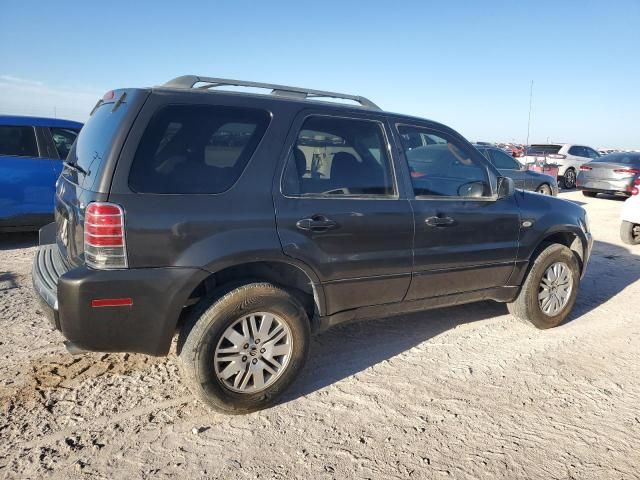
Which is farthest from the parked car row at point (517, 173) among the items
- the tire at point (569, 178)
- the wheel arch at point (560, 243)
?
the wheel arch at point (560, 243)

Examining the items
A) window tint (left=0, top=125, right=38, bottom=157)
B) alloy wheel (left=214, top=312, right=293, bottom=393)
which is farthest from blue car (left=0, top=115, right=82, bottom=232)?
alloy wheel (left=214, top=312, right=293, bottom=393)

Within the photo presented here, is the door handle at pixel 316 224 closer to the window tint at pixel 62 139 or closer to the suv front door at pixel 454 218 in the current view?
the suv front door at pixel 454 218

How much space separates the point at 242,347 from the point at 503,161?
10.6 metres

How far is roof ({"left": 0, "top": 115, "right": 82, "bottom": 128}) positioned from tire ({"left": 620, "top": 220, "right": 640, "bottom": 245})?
28.2 feet

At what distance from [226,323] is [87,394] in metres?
1.07

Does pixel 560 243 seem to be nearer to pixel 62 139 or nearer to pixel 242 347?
pixel 242 347

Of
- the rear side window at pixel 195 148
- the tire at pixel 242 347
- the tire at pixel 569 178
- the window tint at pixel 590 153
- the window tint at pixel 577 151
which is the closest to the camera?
the rear side window at pixel 195 148

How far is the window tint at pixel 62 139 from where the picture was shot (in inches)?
255

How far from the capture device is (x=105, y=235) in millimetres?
2430

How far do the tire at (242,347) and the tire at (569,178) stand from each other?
17.2 metres

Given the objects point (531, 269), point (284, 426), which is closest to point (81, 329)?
point (284, 426)

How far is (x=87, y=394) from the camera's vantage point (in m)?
3.00

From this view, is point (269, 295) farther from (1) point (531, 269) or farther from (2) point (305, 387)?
(1) point (531, 269)

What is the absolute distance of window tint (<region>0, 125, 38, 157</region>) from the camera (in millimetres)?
6188
